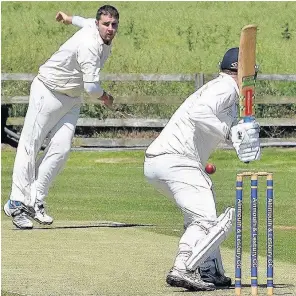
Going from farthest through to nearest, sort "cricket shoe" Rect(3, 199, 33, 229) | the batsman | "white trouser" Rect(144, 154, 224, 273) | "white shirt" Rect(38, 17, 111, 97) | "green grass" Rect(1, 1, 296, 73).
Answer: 1. "green grass" Rect(1, 1, 296, 73)
2. "cricket shoe" Rect(3, 199, 33, 229)
3. "white shirt" Rect(38, 17, 111, 97)
4. "white trouser" Rect(144, 154, 224, 273)
5. the batsman

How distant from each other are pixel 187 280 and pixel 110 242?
2703mm

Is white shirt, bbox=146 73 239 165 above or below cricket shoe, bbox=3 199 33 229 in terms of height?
above

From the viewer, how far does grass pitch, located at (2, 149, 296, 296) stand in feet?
28.9

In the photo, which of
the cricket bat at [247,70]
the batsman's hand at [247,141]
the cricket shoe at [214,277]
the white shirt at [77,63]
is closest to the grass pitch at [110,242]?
the cricket shoe at [214,277]

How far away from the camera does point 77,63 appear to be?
11906 millimetres

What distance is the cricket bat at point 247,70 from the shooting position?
27.6 ft

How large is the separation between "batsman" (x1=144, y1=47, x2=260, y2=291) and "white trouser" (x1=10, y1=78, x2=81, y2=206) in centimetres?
322

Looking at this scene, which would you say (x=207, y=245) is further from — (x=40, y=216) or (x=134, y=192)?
(x=134, y=192)

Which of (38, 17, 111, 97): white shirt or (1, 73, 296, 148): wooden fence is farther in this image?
(1, 73, 296, 148): wooden fence

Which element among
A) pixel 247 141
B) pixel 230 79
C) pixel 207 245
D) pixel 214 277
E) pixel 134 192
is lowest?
pixel 134 192

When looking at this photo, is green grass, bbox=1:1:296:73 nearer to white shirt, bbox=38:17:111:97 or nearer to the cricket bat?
white shirt, bbox=38:17:111:97

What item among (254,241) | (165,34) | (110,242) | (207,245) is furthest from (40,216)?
(165,34)

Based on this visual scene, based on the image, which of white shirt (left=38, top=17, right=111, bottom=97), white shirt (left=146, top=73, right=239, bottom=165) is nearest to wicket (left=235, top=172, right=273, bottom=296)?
white shirt (left=146, top=73, right=239, bottom=165)

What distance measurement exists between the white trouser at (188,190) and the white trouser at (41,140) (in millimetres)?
3267
